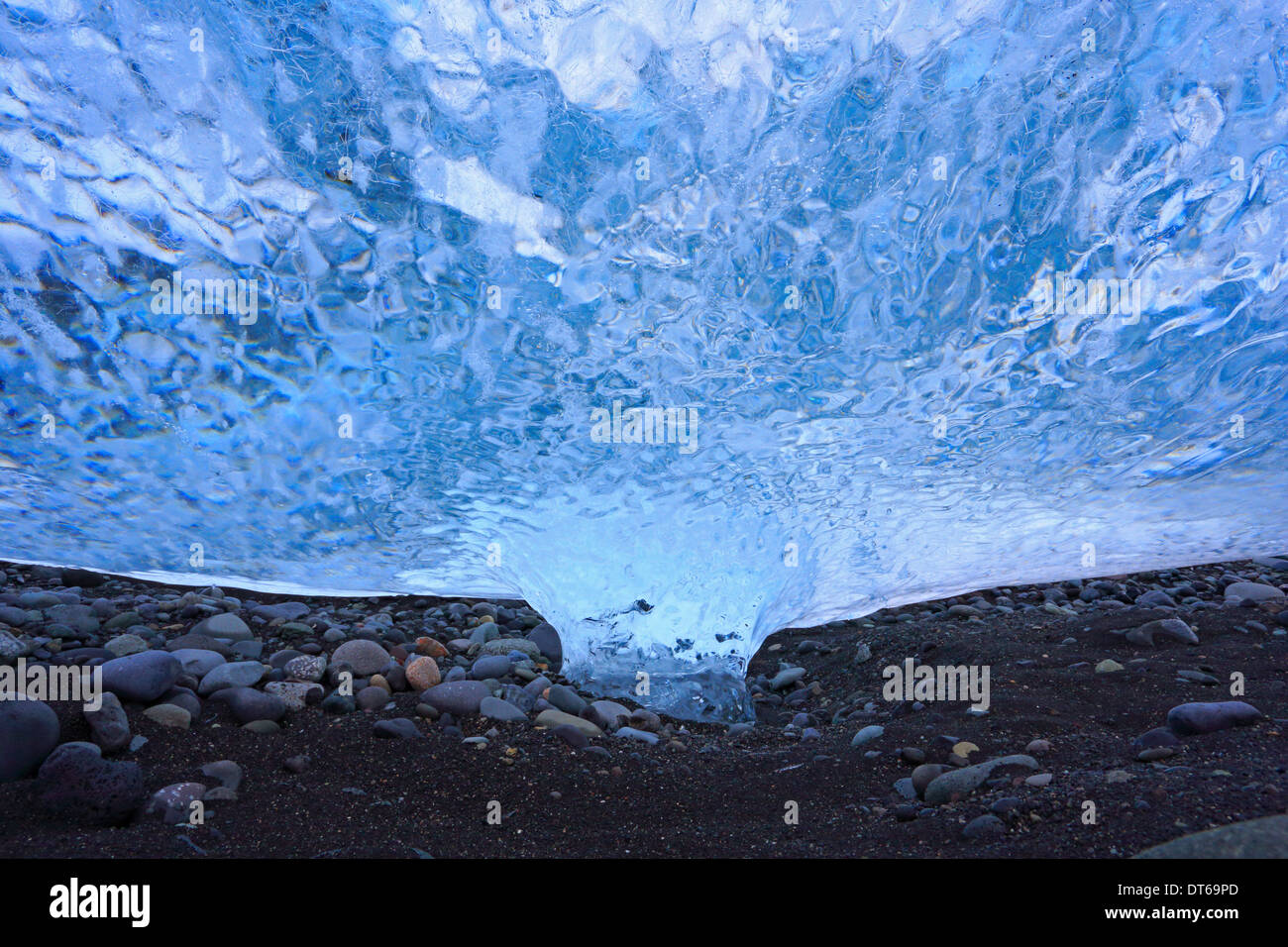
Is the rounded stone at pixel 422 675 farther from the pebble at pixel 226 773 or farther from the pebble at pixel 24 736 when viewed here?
the pebble at pixel 24 736

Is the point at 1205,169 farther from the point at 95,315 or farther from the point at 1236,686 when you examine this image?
the point at 95,315

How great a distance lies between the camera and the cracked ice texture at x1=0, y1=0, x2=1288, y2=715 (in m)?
2.94

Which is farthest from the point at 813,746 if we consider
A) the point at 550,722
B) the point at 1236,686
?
the point at 1236,686

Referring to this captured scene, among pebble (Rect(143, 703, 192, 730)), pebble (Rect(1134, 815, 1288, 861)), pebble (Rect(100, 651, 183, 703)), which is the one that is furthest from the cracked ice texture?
pebble (Rect(1134, 815, 1288, 861))

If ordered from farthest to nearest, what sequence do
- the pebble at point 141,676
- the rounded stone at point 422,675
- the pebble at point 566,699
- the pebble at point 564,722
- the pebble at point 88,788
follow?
1. the rounded stone at point 422,675
2. the pebble at point 566,699
3. the pebble at point 564,722
4. the pebble at point 141,676
5. the pebble at point 88,788

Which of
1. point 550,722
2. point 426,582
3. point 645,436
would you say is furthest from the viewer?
point 426,582

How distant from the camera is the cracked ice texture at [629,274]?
294cm

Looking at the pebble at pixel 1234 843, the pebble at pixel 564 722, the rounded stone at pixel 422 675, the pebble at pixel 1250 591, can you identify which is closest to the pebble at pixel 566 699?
the pebble at pixel 564 722

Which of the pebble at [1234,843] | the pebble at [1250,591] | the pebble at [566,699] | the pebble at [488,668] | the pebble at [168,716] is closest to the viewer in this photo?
the pebble at [1234,843]

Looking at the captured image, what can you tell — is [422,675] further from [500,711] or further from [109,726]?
[109,726]

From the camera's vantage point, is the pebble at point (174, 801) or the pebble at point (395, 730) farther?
the pebble at point (395, 730)
